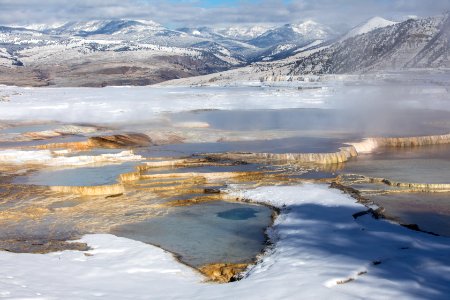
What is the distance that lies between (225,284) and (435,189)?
6.66 metres

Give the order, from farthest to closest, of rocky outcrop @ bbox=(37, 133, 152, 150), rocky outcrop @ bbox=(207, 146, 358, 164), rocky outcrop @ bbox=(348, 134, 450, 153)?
rocky outcrop @ bbox=(37, 133, 152, 150)
rocky outcrop @ bbox=(348, 134, 450, 153)
rocky outcrop @ bbox=(207, 146, 358, 164)

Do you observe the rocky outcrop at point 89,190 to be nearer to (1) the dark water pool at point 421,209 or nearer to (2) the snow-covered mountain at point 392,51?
(1) the dark water pool at point 421,209

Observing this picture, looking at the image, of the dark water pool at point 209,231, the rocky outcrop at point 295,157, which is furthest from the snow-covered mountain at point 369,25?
the dark water pool at point 209,231

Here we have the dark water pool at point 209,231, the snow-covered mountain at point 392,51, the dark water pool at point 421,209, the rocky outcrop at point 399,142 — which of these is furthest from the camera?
the snow-covered mountain at point 392,51

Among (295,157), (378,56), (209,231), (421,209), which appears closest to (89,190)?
(209,231)

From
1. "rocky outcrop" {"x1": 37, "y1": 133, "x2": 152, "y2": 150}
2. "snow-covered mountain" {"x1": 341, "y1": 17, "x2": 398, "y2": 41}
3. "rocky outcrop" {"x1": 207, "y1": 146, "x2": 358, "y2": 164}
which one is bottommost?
"rocky outcrop" {"x1": 207, "y1": 146, "x2": 358, "y2": 164}

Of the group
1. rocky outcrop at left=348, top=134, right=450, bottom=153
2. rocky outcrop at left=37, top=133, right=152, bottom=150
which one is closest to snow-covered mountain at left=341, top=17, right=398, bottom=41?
rocky outcrop at left=348, top=134, right=450, bottom=153

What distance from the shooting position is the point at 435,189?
11.1m

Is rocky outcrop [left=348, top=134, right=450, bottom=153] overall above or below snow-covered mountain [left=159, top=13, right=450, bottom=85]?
below

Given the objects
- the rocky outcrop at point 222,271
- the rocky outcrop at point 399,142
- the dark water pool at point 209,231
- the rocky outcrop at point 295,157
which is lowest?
the rocky outcrop at point 222,271

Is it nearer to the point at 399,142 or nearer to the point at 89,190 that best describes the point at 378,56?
the point at 399,142

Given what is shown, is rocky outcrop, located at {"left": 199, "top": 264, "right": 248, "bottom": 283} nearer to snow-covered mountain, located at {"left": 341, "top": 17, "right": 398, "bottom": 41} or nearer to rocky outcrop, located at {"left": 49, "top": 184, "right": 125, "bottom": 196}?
rocky outcrop, located at {"left": 49, "top": 184, "right": 125, "bottom": 196}

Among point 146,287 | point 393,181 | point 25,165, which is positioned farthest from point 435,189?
point 25,165

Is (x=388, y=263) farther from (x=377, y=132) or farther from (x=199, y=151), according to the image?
(x=377, y=132)
